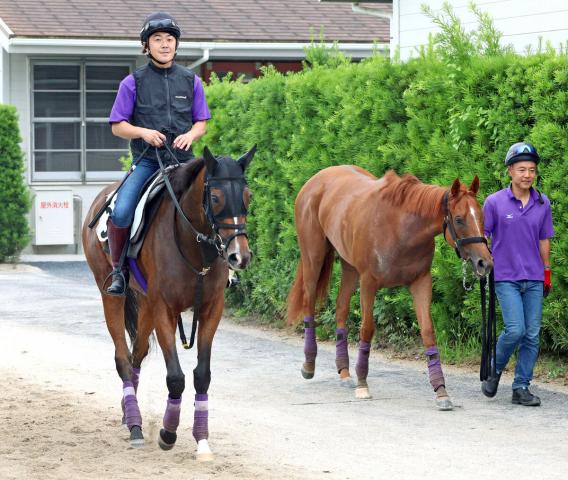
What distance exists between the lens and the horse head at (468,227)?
8836 mm

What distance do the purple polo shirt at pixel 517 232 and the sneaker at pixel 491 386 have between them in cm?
77

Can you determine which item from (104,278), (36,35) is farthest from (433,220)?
(36,35)

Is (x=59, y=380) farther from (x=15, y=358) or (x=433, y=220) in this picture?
(x=433, y=220)

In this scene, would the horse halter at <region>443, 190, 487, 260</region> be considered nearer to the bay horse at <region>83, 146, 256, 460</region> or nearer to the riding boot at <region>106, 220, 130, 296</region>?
the bay horse at <region>83, 146, 256, 460</region>

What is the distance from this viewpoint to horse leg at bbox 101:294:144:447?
7.94 metres

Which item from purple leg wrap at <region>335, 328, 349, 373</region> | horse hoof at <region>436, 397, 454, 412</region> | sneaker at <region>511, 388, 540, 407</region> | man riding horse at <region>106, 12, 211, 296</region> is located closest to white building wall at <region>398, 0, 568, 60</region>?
purple leg wrap at <region>335, 328, 349, 373</region>

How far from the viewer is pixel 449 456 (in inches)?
295

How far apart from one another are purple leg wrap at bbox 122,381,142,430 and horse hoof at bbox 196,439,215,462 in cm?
65

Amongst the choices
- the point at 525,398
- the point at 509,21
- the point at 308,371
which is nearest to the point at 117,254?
the point at 308,371

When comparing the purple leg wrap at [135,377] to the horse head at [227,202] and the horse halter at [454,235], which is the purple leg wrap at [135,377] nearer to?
the horse head at [227,202]

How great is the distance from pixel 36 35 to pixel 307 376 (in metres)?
14.5

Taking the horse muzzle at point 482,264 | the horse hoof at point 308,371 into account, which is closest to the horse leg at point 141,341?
the horse hoof at point 308,371

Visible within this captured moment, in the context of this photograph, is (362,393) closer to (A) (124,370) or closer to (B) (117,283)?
(A) (124,370)

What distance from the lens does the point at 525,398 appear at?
9.27 m
